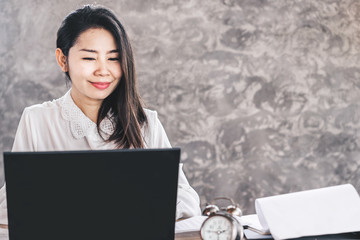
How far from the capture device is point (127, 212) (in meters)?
0.97

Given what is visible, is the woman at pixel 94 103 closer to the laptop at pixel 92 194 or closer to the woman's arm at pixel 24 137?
the woman's arm at pixel 24 137

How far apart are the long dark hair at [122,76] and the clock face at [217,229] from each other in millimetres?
527

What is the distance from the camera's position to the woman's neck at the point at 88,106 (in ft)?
5.35

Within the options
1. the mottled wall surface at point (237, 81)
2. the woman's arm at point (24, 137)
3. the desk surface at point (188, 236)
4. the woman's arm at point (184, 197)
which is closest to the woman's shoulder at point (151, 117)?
the woman's arm at point (184, 197)

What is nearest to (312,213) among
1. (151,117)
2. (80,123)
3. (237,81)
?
(151,117)

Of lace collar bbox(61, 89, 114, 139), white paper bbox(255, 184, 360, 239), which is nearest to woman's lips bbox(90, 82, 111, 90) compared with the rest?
lace collar bbox(61, 89, 114, 139)

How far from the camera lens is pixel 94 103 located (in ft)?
5.35

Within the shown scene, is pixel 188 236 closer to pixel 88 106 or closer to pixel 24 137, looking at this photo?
pixel 88 106

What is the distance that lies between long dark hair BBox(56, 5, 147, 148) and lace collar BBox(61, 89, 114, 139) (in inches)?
0.7

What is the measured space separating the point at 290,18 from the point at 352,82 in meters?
0.66

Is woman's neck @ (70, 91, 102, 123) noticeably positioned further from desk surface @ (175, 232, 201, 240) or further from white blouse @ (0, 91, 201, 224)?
desk surface @ (175, 232, 201, 240)

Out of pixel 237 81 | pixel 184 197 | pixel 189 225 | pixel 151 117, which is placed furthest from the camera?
pixel 237 81

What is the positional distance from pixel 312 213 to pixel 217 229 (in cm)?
29

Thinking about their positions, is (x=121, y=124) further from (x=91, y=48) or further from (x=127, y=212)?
(x=127, y=212)
